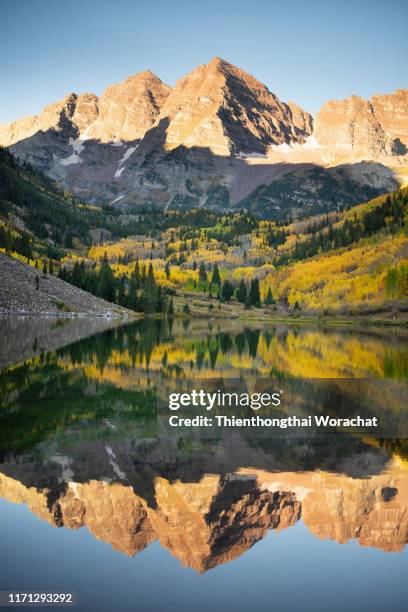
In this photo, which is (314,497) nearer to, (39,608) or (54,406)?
(39,608)

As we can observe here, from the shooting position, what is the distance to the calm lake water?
43.6ft

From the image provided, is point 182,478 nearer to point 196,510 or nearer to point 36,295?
point 196,510

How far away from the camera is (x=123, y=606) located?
12312 millimetres

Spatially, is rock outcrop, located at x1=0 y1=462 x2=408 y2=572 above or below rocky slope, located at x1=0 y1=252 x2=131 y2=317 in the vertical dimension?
below

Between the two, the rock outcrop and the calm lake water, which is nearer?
the calm lake water

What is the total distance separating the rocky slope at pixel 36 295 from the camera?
5885 inches

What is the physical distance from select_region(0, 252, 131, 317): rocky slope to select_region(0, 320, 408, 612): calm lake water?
120 meters

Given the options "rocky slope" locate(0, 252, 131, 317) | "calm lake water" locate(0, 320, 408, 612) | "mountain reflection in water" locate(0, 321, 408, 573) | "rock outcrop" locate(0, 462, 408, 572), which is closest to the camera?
"calm lake water" locate(0, 320, 408, 612)

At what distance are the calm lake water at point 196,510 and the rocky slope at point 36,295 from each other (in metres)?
120

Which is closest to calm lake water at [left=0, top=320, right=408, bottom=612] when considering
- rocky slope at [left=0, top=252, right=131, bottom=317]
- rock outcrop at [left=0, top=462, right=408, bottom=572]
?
rock outcrop at [left=0, top=462, right=408, bottom=572]

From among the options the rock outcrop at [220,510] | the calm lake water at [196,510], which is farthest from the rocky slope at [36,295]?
the rock outcrop at [220,510]

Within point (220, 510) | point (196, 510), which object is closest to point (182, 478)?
point (196, 510)

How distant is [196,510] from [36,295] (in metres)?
146

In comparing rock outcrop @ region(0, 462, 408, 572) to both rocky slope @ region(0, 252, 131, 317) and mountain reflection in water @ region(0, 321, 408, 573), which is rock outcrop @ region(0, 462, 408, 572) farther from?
rocky slope @ region(0, 252, 131, 317)
